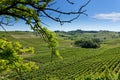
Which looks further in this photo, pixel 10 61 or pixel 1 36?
pixel 1 36

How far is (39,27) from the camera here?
27.7ft

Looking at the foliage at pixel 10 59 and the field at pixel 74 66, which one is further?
the field at pixel 74 66

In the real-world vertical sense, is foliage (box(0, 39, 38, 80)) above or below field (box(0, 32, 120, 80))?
above

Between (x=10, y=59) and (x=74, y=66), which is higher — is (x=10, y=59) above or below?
above

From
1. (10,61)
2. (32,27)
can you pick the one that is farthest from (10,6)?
(10,61)

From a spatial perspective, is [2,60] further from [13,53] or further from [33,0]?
[33,0]

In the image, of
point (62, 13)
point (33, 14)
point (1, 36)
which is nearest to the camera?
point (62, 13)

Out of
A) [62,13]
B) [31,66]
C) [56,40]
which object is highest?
[62,13]

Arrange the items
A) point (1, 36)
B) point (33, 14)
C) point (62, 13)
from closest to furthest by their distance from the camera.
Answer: point (62, 13) < point (33, 14) < point (1, 36)

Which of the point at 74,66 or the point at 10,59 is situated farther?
the point at 74,66

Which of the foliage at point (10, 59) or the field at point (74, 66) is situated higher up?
the foliage at point (10, 59)

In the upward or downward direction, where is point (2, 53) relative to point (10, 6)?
downward

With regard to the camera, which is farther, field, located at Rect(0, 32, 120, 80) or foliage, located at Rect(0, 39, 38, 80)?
field, located at Rect(0, 32, 120, 80)

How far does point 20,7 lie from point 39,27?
2.52 feet
